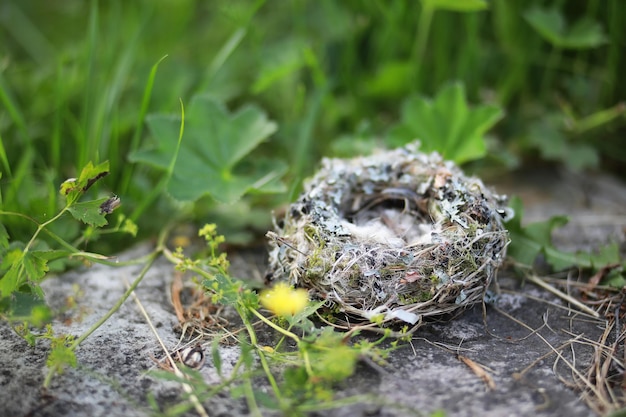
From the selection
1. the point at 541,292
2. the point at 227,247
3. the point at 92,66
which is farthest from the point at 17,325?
the point at 541,292

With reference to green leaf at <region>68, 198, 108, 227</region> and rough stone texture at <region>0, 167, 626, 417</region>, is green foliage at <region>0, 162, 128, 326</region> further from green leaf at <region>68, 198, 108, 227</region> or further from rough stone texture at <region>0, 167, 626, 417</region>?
rough stone texture at <region>0, 167, 626, 417</region>

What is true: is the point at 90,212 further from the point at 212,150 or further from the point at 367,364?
the point at 367,364

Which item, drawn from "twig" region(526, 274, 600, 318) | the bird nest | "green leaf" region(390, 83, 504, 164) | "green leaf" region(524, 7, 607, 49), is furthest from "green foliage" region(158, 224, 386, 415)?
"green leaf" region(524, 7, 607, 49)

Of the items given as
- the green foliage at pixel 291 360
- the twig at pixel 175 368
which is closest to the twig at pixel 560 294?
the green foliage at pixel 291 360

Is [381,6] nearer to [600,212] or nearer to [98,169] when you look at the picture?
[600,212]

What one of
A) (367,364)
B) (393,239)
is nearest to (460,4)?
(393,239)

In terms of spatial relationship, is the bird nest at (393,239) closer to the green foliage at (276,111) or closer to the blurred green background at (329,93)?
the green foliage at (276,111)
